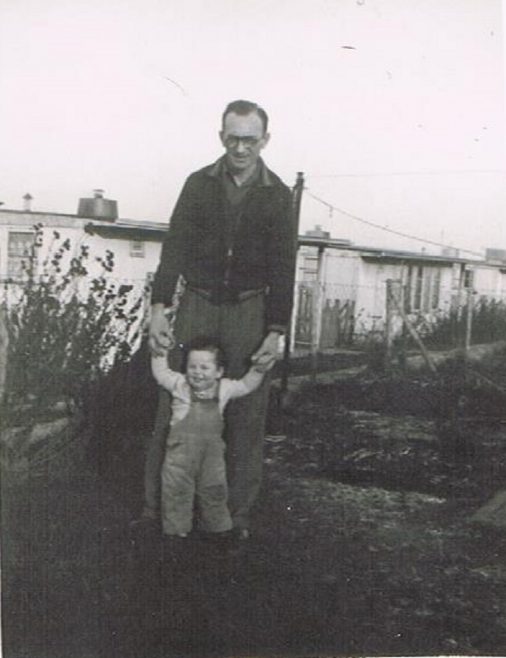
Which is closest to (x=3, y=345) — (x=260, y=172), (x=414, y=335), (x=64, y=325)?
(x=64, y=325)

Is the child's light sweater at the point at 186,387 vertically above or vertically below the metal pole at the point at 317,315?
below

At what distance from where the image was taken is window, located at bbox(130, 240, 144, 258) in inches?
63.1

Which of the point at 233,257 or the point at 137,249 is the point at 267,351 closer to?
the point at 233,257

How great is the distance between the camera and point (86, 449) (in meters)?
1.70

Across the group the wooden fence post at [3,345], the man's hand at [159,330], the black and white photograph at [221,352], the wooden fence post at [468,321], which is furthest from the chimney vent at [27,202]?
the wooden fence post at [468,321]

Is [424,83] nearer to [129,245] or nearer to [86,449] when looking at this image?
[129,245]

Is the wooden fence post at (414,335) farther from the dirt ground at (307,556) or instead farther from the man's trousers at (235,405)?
the man's trousers at (235,405)

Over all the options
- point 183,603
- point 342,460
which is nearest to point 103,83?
point 342,460

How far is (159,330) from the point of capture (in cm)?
161

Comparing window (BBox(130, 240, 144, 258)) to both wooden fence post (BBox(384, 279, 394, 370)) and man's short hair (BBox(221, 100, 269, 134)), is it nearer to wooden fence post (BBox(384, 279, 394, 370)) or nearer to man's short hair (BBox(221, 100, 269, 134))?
man's short hair (BBox(221, 100, 269, 134))

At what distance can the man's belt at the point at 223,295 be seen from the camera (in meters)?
1.60

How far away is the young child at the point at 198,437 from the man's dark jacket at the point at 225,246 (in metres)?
0.13

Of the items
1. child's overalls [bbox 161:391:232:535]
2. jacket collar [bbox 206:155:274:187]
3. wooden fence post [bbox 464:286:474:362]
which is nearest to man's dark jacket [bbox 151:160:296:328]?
jacket collar [bbox 206:155:274:187]

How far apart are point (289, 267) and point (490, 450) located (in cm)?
65
